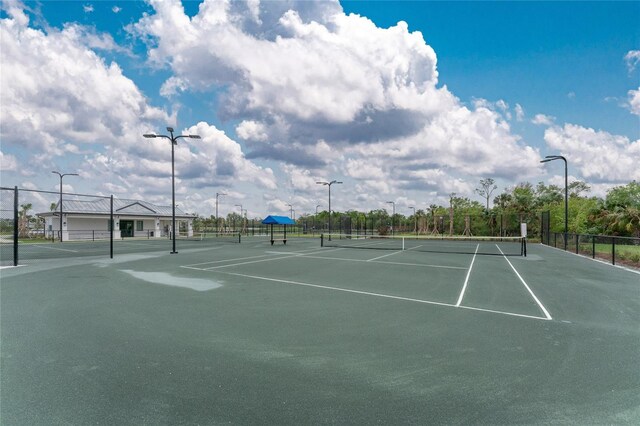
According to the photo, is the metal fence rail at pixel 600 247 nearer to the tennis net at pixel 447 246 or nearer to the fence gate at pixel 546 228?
the fence gate at pixel 546 228

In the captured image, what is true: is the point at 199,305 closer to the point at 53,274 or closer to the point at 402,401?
the point at 402,401

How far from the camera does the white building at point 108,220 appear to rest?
45.9m

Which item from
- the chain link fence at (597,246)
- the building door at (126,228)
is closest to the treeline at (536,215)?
the chain link fence at (597,246)

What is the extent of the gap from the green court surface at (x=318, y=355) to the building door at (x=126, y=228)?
148ft

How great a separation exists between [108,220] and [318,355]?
55.1 m

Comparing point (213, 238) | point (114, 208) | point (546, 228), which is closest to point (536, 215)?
point (546, 228)

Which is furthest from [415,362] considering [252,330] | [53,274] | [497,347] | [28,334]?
[53,274]

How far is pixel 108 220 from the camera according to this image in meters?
51.5

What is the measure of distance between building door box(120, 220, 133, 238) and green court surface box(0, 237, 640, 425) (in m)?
45.2

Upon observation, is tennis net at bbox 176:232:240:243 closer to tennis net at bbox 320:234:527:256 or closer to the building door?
the building door

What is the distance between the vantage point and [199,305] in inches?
328

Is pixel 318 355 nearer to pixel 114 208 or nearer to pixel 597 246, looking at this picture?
pixel 597 246

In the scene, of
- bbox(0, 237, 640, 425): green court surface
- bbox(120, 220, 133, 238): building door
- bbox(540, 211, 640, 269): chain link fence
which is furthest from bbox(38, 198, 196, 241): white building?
bbox(540, 211, 640, 269): chain link fence

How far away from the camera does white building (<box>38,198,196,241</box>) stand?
151ft
